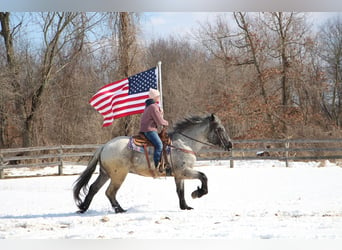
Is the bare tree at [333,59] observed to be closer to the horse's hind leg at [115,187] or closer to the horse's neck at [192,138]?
the horse's neck at [192,138]

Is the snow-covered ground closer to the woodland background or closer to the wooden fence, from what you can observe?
the wooden fence

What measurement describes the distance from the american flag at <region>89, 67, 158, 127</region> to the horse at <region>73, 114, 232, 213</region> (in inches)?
48.3

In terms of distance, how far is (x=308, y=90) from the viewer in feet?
45.5

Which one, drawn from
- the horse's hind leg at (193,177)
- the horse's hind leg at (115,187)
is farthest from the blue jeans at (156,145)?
the horse's hind leg at (115,187)

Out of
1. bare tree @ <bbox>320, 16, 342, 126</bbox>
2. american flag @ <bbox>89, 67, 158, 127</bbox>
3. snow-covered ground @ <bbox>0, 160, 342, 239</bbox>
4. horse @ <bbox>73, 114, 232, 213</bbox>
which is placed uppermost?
bare tree @ <bbox>320, 16, 342, 126</bbox>

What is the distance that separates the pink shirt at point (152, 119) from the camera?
645 centimetres

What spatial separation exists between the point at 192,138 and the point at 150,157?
0.64m

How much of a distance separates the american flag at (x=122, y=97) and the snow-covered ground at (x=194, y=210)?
1.34m

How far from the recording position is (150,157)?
6578 millimetres

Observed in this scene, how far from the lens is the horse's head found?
6.77 meters

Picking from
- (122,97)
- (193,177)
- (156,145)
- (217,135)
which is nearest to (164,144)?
(156,145)

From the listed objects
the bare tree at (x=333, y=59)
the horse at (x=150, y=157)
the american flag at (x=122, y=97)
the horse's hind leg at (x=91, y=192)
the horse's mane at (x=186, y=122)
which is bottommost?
the horse's hind leg at (x=91, y=192)

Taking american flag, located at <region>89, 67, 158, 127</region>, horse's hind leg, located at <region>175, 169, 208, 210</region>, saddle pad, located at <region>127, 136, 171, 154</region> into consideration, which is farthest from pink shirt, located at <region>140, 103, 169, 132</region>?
american flag, located at <region>89, 67, 158, 127</region>

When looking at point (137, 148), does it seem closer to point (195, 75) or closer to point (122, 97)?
point (122, 97)
